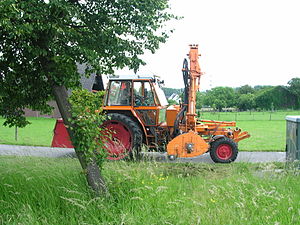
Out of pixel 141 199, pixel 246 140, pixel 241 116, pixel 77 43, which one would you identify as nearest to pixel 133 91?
pixel 77 43

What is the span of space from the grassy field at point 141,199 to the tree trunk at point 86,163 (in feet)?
0.41

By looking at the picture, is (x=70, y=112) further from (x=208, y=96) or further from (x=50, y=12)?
(x=208, y=96)

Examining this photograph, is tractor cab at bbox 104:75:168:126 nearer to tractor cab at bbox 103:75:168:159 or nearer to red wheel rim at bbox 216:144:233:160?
tractor cab at bbox 103:75:168:159

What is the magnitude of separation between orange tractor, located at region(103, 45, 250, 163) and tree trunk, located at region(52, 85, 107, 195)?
3938 millimetres

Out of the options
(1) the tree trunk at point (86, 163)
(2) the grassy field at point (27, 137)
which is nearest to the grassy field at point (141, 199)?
(1) the tree trunk at point (86, 163)

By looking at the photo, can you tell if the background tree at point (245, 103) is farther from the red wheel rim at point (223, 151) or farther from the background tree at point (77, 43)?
the background tree at point (77, 43)

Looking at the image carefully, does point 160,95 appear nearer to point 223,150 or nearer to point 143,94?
point 143,94

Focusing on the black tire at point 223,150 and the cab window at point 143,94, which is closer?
the black tire at point 223,150

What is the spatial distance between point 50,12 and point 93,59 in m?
0.79

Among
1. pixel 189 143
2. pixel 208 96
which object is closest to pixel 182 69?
pixel 189 143

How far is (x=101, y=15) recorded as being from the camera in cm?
477

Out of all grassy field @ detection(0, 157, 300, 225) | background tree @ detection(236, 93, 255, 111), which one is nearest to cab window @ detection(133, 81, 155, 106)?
grassy field @ detection(0, 157, 300, 225)

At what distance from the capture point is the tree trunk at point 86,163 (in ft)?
15.6

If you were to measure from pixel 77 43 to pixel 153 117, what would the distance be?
4.72 m
